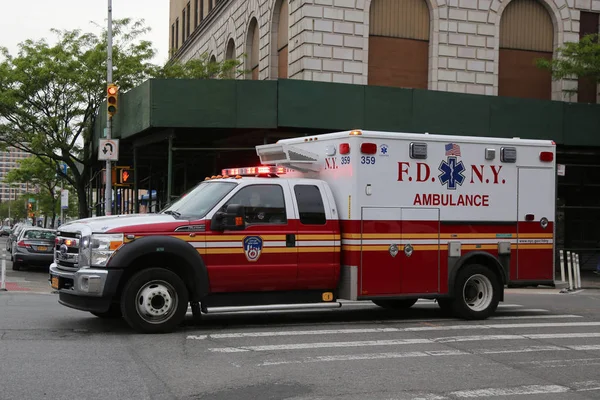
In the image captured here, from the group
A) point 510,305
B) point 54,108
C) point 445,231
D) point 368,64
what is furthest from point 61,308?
point 54,108

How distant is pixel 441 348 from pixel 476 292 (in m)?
3.01

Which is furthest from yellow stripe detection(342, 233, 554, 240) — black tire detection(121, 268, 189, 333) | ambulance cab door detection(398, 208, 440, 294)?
black tire detection(121, 268, 189, 333)

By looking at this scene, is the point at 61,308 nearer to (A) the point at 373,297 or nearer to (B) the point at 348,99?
(A) the point at 373,297

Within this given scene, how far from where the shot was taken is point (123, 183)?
21469mm

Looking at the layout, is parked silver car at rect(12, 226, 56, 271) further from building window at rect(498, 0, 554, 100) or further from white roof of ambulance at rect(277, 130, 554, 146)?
building window at rect(498, 0, 554, 100)

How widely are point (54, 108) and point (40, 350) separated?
85.5ft

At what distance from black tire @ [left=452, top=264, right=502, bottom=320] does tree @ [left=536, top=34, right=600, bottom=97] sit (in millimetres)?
14781

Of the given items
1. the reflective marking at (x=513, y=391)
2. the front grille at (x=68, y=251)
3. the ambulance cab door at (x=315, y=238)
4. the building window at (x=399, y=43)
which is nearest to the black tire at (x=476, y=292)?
the ambulance cab door at (x=315, y=238)

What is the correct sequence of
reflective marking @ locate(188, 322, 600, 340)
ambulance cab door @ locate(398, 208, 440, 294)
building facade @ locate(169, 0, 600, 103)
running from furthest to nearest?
building facade @ locate(169, 0, 600, 103)
ambulance cab door @ locate(398, 208, 440, 294)
reflective marking @ locate(188, 322, 600, 340)

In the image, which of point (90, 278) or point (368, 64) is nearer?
point (90, 278)

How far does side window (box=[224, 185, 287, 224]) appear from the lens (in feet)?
33.8

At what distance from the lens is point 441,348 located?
30.3 feet

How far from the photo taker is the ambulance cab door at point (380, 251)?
10859 mm

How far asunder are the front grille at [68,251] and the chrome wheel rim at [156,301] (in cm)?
94
